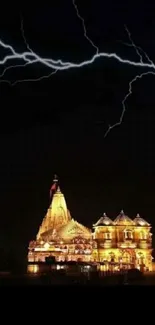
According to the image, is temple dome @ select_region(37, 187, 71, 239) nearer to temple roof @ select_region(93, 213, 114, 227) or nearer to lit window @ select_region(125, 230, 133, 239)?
temple roof @ select_region(93, 213, 114, 227)

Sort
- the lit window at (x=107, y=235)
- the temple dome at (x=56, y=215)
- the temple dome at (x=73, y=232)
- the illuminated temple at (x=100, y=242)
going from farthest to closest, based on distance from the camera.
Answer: the temple dome at (x=56, y=215) < the lit window at (x=107, y=235) < the temple dome at (x=73, y=232) < the illuminated temple at (x=100, y=242)

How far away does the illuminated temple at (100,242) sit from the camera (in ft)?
185

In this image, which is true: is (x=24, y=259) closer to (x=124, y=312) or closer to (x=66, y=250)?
(x=66, y=250)

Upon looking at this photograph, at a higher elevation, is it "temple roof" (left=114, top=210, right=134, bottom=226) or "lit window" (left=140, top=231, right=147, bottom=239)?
"temple roof" (left=114, top=210, right=134, bottom=226)

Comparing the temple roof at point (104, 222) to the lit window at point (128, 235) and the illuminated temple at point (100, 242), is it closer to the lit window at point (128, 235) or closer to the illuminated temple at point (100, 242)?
the illuminated temple at point (100, 242)

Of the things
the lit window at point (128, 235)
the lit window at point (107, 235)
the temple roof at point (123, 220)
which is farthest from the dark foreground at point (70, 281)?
the temple roof at point (123, 220)

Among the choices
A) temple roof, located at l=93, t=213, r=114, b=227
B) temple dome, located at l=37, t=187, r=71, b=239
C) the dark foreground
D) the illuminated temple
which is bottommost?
the dark foreground

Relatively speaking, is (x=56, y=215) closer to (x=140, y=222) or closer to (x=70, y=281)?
(x=140, y=222)

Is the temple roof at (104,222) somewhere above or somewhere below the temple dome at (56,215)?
below

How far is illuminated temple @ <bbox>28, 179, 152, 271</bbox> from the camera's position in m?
56.4

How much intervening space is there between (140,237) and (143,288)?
50.4m

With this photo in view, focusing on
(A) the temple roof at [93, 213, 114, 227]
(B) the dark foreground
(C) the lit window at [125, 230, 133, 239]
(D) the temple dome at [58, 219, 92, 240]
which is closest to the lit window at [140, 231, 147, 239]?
(C) the lit window at [125, 230, 133, 239]

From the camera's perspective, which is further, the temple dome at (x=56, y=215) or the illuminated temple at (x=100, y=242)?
the temple dome at (x=56, y=215)

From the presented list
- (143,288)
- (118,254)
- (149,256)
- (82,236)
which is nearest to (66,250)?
(82,236)
